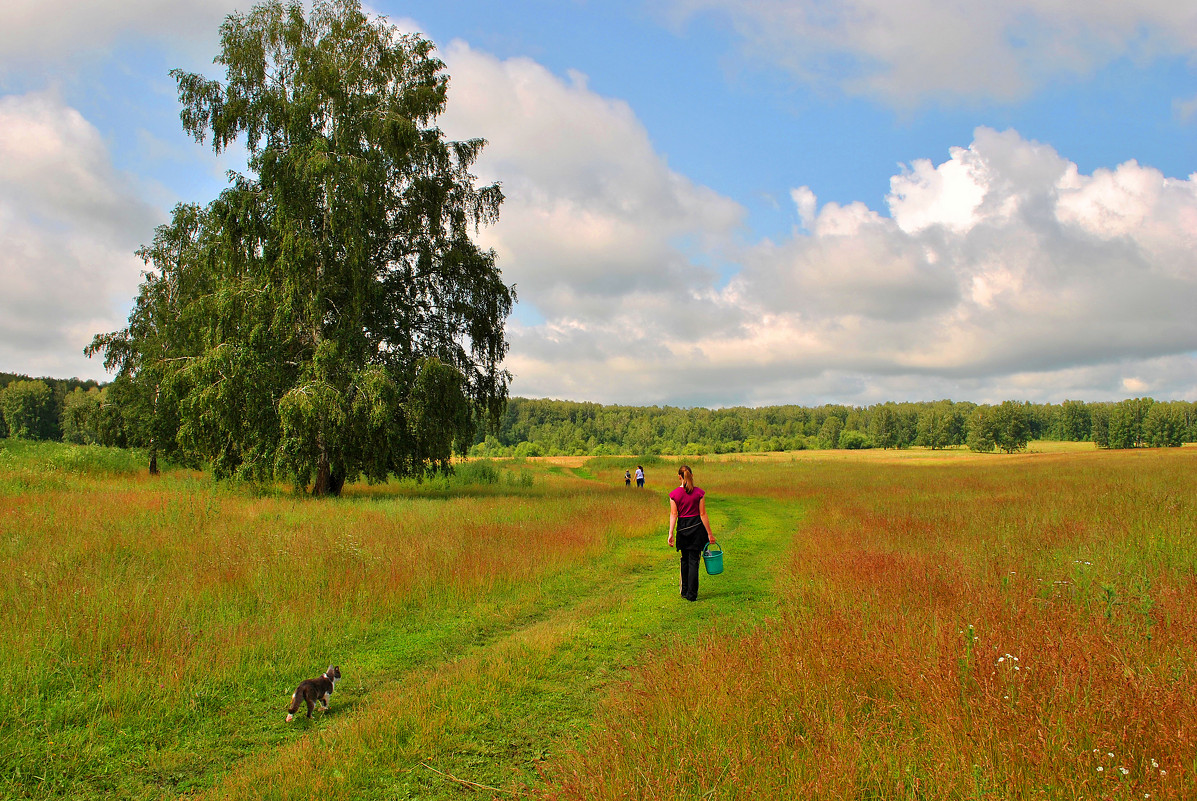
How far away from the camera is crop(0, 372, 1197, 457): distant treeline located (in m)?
105

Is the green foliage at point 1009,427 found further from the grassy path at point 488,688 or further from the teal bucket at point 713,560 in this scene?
the teal bucket at point 713,560

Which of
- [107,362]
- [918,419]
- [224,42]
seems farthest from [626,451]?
[224,42]

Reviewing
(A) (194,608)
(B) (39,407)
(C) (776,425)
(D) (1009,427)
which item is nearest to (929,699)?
(A) (194,608)

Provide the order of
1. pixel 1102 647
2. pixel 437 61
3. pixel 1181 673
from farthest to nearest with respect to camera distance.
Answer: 1. pixel 437 61
2. pixel 1102 647
3. pixel 1181 673

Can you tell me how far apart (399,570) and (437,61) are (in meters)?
21.3

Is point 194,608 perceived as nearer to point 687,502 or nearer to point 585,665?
point 585,665

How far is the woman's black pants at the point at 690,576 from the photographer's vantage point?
908 cm

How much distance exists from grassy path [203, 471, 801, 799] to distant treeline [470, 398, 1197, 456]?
111738 millimetres

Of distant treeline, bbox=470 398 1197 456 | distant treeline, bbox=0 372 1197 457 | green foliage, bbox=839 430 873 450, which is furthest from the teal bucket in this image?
green foliage, bbox=839 430 873 450

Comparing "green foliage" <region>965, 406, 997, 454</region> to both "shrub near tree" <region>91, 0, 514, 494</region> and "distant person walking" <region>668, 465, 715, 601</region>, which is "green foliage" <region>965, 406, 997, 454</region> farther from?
"distant person walking" <region>668, 465, 715, 601</region>

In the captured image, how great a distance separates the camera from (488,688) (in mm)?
5613

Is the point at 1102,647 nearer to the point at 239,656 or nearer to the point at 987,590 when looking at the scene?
the point at 987,590

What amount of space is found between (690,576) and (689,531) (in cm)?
70

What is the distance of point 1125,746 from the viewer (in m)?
3.49
